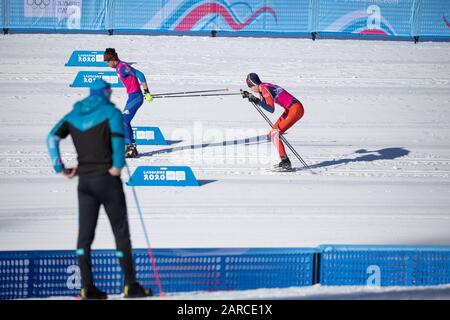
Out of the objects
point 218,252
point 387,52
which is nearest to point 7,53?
point 387,52

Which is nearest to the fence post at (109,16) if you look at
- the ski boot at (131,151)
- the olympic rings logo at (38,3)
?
the olympic rings logo at (38,3)

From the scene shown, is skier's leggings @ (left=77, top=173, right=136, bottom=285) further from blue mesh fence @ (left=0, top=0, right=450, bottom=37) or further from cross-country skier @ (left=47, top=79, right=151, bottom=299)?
blue mesh fence @ (left=0, top=0, right=450, bottom=37)

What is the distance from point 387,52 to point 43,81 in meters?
9.58

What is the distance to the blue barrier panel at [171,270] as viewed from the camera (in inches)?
312

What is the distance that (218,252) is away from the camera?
812 centimetres

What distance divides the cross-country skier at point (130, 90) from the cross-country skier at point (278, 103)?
67.3 inches

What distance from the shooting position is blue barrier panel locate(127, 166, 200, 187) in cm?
1234

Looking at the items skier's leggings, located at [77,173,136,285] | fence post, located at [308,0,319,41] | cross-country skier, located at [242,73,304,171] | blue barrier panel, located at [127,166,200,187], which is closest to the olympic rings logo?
fence post, located at [308,0,319,41]

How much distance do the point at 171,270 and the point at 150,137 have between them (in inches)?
281

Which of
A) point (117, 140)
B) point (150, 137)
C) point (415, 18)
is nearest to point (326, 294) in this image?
point (117, 140)

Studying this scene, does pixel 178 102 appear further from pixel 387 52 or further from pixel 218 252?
Result: pixel 218 252

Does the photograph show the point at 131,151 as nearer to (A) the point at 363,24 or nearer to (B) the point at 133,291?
(B) the point at 133,291

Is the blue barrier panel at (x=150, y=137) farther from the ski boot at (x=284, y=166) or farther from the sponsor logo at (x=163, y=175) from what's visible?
the sponsor logo at (x=163, y=175)

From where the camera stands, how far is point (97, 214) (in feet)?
23.8
